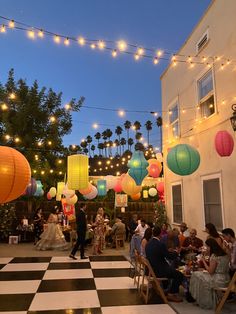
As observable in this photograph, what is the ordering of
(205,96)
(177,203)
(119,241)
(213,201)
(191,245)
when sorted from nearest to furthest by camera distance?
(191,245) → (213,201) → (205,96) → (177,203) → (119,241)

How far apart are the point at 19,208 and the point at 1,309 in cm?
959

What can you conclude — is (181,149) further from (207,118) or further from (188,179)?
(188,179)

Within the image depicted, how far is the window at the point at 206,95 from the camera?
750 cm

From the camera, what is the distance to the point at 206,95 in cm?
770

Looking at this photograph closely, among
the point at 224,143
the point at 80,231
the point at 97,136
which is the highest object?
the point at 97,136

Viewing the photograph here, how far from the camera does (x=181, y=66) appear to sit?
31.0 feet

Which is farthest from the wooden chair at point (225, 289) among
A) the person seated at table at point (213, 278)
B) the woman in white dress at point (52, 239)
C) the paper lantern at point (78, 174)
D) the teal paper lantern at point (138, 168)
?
the woman in white dress at point (52, 239)

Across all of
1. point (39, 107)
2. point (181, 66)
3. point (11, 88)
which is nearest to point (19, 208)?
point (39, 107)

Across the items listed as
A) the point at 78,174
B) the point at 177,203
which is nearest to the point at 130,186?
the point at 177,203

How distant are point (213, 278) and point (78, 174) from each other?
4.09 m

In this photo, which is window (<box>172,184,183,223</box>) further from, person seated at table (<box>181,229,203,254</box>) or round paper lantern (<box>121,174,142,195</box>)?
person seated at table (<box>181,229,203,254</box>)

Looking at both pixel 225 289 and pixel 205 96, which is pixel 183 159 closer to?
pixel 205 96

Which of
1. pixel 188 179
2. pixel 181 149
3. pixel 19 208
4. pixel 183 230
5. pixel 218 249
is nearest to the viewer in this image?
pixel 218 249

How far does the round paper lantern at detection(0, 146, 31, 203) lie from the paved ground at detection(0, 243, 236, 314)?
1.70 metres
